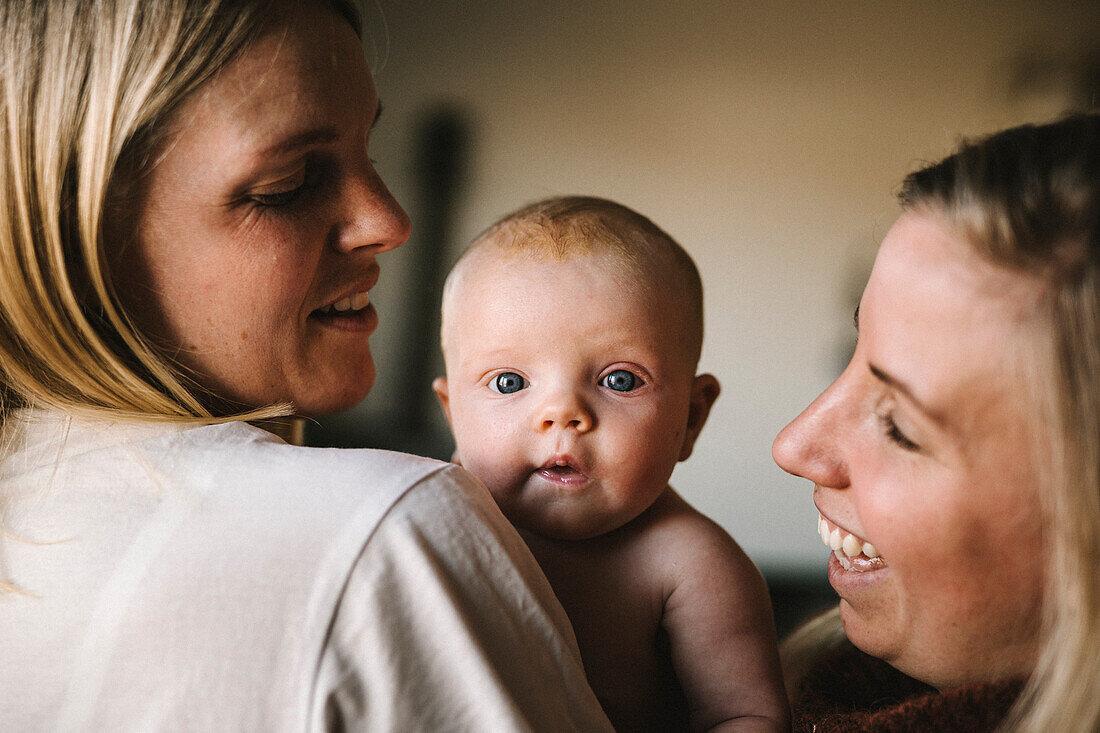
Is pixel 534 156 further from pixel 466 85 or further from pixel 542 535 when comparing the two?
pixel 542 535

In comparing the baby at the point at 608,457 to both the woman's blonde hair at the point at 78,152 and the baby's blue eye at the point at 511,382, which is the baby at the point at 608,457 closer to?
the baby's blue eye at the point at 511,382

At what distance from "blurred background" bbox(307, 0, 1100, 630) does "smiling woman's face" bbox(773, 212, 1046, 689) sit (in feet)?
10.4

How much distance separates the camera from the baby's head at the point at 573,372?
1.19 meters

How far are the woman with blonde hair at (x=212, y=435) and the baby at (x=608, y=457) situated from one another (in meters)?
0.22

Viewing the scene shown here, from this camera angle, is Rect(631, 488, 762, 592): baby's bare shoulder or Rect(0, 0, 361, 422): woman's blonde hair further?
Rect(631, 488, 762, 592): baby's bare shoulder

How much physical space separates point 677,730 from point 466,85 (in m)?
3.45

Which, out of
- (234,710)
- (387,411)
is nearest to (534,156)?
(387,411)

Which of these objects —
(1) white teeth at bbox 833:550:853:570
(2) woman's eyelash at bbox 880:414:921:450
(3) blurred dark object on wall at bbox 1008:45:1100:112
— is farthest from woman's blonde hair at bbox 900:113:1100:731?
(3) blurred dark object on wall at bbox 1008:45:1100:112

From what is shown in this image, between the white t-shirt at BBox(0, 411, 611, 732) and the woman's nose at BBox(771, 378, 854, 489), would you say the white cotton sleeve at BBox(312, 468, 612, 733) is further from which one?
the woman's nose at BBox(771, 378, 854, 489)

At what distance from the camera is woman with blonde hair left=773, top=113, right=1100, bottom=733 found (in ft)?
2.45

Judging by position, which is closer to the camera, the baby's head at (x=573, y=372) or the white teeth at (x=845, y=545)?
the white teeth at (x=845, y=545)

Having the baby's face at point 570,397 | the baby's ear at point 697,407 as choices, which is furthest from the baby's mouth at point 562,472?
the baby's ear at point 697,407

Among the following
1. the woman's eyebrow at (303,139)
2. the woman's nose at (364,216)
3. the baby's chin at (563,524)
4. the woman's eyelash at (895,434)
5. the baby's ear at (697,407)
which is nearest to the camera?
the woman's eyelash at (895,434)

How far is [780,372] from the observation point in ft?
13.7
